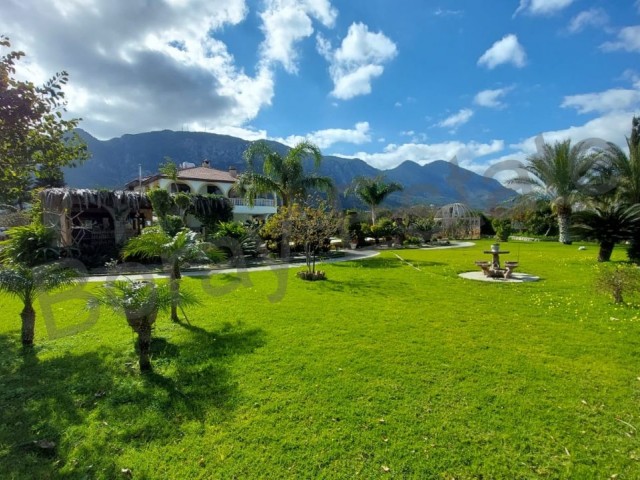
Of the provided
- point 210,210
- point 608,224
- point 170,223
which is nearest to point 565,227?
point 608,224

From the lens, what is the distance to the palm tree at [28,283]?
505 centimetres

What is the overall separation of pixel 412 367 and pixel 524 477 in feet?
5.89

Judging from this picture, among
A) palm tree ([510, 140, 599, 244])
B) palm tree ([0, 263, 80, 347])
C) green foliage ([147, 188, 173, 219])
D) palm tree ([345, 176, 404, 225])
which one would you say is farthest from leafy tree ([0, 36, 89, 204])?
palm tree ([510, 140, 599, 244])

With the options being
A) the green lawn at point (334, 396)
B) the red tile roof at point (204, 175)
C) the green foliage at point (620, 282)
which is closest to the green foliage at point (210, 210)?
the red tile roof at point (204, 175)

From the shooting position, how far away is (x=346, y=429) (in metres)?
3.12

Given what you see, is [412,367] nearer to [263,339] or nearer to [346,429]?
[346,429]

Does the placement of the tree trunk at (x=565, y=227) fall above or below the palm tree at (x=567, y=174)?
below

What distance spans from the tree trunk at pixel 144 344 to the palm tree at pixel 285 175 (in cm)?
1326

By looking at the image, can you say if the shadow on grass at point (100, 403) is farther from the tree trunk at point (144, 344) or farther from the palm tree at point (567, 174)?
the palm tree at point (567, 174)

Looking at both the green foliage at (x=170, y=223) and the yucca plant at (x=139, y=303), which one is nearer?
the yucca plant at (x=139, y=303)

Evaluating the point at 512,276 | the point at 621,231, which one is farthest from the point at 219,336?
the point at 621,231

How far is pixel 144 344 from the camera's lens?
4.40m

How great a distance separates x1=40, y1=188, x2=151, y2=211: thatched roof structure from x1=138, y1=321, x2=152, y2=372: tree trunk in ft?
48.6

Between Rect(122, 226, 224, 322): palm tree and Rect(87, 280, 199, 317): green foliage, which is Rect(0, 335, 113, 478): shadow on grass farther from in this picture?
Rect(122, 226, 224, 322): palm tree
